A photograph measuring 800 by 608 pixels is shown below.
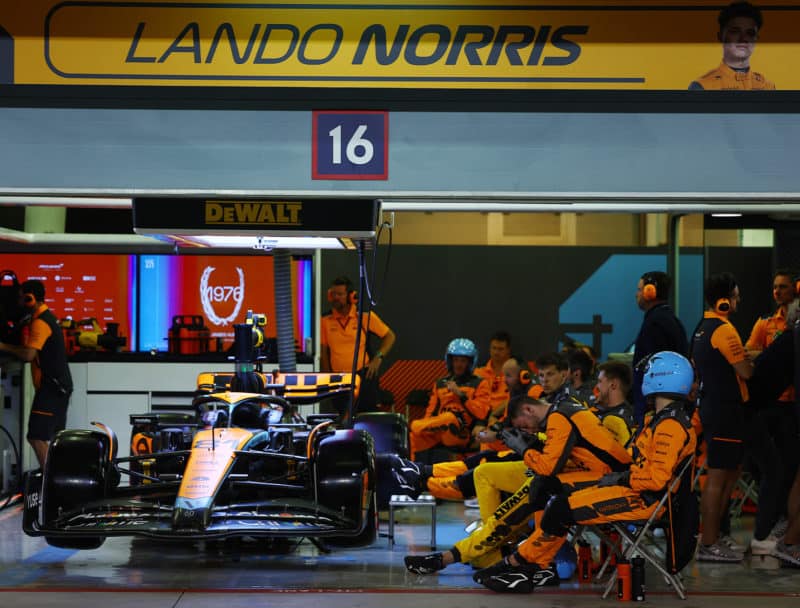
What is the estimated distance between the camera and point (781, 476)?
23.6 ft

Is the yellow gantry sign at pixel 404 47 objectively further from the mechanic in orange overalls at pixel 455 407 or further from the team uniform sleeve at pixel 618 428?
the mechanic in orange overalls at pixel 455 407

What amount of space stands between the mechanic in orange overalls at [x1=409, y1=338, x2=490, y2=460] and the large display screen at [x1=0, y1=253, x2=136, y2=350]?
3112 mm

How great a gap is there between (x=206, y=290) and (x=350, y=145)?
6.43 m

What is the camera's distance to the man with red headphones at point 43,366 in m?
8.92

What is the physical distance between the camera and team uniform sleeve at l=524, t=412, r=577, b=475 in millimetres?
6000

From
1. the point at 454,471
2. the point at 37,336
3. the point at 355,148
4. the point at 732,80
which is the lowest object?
the point at 454,471

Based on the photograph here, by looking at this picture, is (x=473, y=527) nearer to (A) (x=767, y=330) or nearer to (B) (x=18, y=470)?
(A) (x=767, y=330)

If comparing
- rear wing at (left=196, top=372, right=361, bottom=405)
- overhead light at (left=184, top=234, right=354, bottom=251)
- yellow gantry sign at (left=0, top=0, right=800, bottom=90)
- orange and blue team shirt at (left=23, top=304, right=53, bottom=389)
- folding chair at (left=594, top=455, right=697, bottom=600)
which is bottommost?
folding chair at (left=594, top=455, right=697, bottom=600)

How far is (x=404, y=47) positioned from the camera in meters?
5.02

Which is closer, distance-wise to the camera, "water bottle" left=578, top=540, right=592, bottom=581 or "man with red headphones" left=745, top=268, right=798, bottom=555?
"water bottle" left=578, top=540, right=592, bottom=581

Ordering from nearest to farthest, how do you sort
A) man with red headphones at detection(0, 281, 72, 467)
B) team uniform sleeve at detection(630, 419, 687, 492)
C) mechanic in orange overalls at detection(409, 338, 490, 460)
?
1. team uniform sleeve at detection(630, 419, 687, 492)
2. man with red headphones at detection(0, 281, 72, 467)
3. mechanic in orange overalls at detection(409, 338, 490, 460)

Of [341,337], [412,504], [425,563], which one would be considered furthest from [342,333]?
[425,563]

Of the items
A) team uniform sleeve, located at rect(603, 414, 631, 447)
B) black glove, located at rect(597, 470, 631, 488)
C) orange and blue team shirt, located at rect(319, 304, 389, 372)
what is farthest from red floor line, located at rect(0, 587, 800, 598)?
orange and blue team shirt, located at rect(319, 304, 389, 372)

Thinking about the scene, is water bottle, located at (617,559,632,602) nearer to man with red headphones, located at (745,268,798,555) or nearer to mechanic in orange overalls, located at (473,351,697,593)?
mechanic in orange overalls, located at (473,351,697,593)
